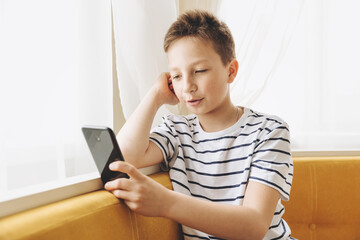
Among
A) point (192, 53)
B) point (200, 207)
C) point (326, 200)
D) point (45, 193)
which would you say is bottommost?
point (326, 200)

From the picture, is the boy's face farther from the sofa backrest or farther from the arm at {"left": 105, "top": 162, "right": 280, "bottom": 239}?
the sofa backrest

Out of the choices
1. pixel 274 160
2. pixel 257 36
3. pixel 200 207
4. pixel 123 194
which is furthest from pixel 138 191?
pixel 257 36

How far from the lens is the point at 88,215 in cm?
72

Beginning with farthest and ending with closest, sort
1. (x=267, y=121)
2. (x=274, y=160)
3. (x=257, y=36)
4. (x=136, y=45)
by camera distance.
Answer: (x=257, y=36), (x=136, y=45), (x=267, y=121), (x=274, y=160)

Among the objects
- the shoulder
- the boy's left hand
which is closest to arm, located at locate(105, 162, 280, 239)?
the boy's left hand

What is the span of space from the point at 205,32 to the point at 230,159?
41cm

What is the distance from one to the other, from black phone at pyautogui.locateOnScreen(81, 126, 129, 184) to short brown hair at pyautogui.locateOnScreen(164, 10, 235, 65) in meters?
0.45

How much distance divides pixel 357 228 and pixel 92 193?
1.12m

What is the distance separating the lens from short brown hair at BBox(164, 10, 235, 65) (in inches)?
43.3

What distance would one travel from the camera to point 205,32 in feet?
3.59

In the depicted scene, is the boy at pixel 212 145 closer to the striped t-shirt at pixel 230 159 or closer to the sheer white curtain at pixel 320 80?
the striped t-shirt at pixel 230 159

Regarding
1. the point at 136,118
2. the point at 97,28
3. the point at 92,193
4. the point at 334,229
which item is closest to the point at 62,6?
the point at 97,28

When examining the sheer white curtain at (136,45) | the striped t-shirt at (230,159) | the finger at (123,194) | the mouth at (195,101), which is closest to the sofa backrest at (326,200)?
the striped t-shirt at (230,159)

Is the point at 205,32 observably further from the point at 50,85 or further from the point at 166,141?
the point at 50,85
